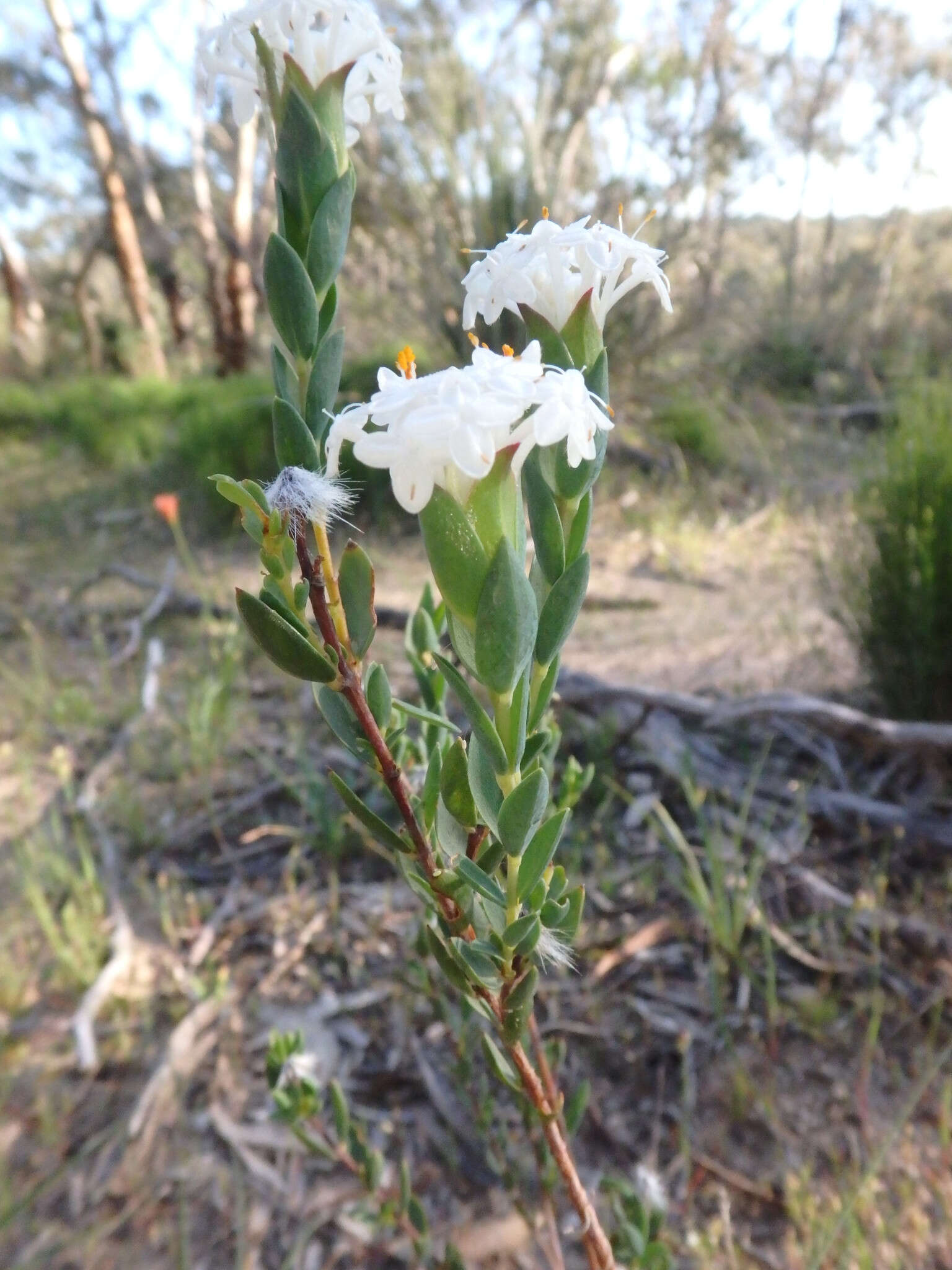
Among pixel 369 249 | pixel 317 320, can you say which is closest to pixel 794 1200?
pixel 317 320

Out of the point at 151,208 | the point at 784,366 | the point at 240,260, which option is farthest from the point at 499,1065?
the point at 151,208

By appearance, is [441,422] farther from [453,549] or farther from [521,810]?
[521,810]

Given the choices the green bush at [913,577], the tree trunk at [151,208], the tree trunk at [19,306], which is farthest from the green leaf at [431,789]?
the tree trunk at [19,306]

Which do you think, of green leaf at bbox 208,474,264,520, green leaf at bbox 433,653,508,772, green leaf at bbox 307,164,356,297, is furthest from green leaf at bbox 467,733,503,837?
green leaf at bbox 307,164,356,297

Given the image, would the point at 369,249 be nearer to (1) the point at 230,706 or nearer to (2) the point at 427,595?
(1) the point at 230,706

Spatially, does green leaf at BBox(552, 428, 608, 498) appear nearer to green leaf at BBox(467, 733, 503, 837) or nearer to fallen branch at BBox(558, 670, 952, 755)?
green leaf at BBox(467, 733, 503, 837)

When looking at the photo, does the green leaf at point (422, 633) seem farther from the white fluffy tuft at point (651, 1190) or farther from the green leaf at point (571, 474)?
the white fluffy tuft at point (651, 1190)
